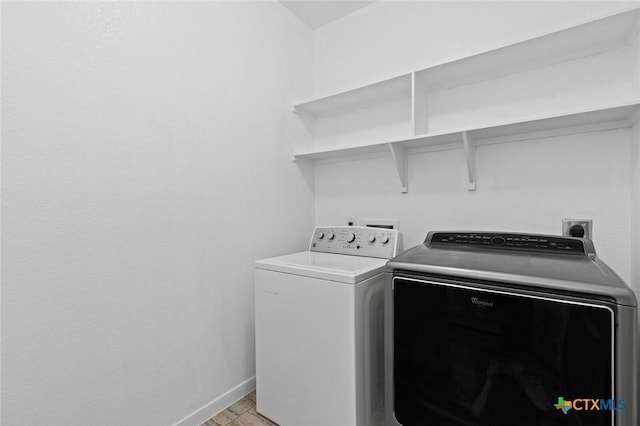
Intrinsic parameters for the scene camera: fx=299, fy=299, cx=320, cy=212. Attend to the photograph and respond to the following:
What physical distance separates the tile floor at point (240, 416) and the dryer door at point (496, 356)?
2.60 ft

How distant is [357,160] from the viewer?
2176 mm

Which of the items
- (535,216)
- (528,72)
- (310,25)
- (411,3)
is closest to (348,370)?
(535,216)

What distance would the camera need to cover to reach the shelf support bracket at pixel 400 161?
1.82 meters

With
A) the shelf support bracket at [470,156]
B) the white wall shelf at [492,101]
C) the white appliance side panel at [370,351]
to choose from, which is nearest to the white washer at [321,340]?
the white appliance side panel at [370,351]

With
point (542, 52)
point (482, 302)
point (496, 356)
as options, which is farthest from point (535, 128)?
point (496, 356)

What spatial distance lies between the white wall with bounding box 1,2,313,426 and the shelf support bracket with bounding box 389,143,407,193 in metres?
0.80

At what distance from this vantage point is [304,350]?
145cm

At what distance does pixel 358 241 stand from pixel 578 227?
1087 mm

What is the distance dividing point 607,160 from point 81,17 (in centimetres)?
236

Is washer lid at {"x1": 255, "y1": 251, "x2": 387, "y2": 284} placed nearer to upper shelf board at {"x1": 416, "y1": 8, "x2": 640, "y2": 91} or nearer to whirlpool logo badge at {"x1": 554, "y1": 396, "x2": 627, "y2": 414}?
whirlpool logo badge at {"x1": 554, "y1": 396, "x2": 627, "y2": 414}

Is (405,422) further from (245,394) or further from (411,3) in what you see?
(411,3)

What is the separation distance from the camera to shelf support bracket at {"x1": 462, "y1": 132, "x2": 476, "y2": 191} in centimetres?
157

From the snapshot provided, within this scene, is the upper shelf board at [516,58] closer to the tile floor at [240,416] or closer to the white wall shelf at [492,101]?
the white wall shelf at [492,101]

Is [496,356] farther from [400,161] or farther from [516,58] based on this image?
[516,58]
